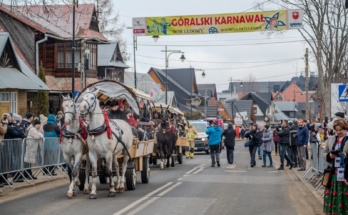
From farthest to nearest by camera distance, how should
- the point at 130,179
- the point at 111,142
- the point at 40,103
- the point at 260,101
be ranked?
the point at 260,101
the point at 40,103
the point at 130,179
the point at 111,142

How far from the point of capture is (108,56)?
6216 centimetres

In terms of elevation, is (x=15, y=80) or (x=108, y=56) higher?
(x=108, y=56)

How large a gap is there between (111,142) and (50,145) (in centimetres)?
658

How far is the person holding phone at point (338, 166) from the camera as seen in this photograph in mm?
12039

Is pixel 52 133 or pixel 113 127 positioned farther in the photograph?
pixel 52 133

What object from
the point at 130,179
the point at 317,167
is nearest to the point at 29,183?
the point at 130,179

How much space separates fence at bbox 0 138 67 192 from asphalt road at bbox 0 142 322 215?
4.20ft

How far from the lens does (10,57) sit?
124 feet

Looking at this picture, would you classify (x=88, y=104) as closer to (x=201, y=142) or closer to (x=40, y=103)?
(x=40, y=103)

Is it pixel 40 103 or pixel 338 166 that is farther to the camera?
pixel 40 103

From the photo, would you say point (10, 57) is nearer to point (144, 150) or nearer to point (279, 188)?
point (144, 150)

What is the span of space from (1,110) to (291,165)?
16.7 meters

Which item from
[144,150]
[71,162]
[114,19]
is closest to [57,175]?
[144,150]

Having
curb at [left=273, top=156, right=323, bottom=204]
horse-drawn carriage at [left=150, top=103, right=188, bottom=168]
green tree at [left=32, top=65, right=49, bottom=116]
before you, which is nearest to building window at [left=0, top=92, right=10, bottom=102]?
green tree at [left=32, top=65, right=49, bottom=116]
